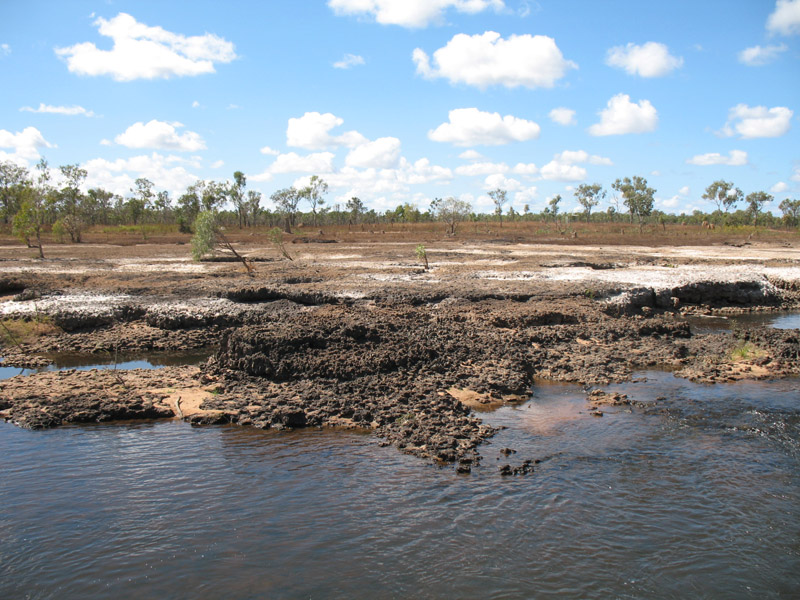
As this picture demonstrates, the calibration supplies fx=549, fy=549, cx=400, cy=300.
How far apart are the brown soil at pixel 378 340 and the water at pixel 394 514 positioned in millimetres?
828

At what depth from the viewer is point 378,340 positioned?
11.7 meters

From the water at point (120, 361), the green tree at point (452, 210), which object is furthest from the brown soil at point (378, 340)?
the green tree at point (452, 210)

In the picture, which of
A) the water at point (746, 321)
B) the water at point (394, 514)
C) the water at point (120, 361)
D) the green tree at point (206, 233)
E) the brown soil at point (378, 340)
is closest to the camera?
the water at point (394, 514)

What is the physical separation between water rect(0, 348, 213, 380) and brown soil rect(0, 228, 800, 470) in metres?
0.37

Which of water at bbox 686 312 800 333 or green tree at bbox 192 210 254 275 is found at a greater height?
green tree at bbox 192 210 254 275

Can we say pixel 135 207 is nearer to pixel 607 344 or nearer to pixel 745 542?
pixel 607 344

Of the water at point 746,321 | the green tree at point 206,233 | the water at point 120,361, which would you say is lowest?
the water at point 120,361

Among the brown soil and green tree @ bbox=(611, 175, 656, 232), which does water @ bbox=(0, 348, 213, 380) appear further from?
green tree @ bbox=(611, 175, 656, 232)

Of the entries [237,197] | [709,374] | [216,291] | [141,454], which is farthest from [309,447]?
[237,197]

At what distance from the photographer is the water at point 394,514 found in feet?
16.4

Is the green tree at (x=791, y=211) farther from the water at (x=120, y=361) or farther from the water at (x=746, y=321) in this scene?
the water at (x=120, y=361)

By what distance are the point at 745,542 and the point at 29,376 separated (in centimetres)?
1219

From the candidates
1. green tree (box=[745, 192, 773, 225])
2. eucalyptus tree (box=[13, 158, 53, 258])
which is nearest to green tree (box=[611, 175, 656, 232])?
green tree (box=[745, 192, 773, 225])

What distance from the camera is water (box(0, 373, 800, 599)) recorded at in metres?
5.00
